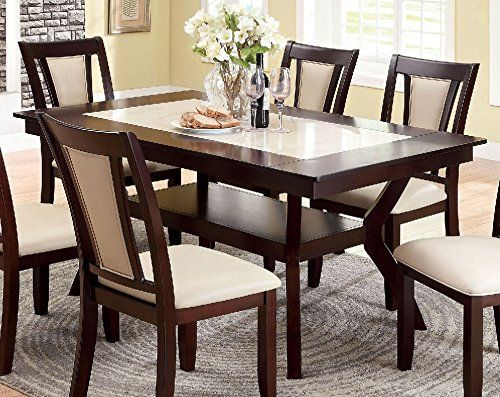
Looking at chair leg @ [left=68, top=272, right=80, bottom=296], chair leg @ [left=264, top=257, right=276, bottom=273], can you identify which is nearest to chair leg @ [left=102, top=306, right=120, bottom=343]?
chair leg @ [left=68, top=272, right=80, bottom=296]

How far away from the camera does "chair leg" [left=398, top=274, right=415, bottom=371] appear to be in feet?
12.2

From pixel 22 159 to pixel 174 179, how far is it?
2456 millimetres

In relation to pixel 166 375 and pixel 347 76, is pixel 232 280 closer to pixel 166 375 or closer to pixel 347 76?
pixel 166 375

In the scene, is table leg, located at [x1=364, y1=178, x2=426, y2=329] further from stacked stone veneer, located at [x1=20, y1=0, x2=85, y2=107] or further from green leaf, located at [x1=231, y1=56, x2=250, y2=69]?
stacked stone veneer, located at [x1=20, y1=0, x2=85, y2=107]

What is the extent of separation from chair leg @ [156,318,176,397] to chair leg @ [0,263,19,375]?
79 centimetres

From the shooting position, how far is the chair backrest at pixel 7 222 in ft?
12.0

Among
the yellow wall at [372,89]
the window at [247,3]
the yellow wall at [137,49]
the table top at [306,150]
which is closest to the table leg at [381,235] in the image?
the table top at [306,150]

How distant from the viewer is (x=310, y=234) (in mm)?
3918

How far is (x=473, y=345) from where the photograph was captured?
3.36m

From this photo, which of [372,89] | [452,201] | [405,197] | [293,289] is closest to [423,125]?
[452,201]

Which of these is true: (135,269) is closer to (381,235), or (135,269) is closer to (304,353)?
(304,353)

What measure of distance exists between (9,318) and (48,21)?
4687 mm

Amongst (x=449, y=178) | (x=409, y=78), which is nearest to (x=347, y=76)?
(x=409, y=78)

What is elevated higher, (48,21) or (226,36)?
(48,21)
